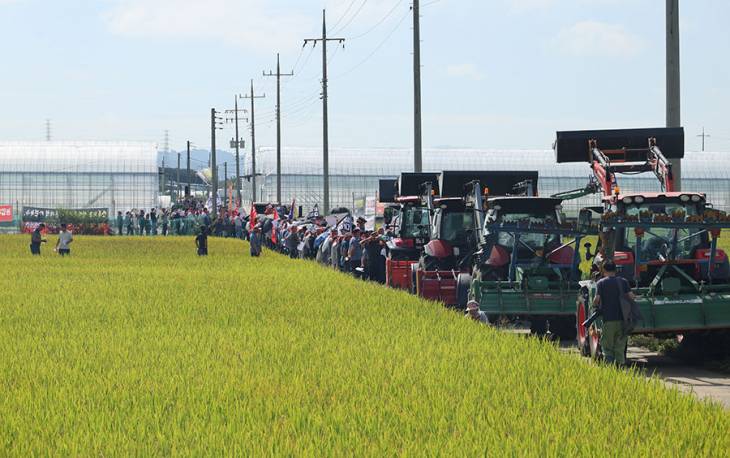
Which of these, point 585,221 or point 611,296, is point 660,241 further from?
point 611,296

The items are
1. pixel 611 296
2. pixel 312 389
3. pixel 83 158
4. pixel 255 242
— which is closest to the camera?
pixel 312 389

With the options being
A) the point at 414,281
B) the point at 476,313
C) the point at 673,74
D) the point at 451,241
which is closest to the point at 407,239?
the point at 414,281

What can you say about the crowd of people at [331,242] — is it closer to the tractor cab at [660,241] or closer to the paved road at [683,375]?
the paved road at [683,375]

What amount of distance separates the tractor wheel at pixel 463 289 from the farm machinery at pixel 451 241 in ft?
4.11

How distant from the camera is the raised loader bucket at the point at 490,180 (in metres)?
30.6

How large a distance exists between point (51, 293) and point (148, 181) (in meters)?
87.9

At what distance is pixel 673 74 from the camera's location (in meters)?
27.0

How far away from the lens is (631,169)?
26391mm

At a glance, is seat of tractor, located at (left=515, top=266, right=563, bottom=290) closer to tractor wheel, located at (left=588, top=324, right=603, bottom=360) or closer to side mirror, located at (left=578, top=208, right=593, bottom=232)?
side mirror, located at (left=578, top=208, right=593, bottom=232)

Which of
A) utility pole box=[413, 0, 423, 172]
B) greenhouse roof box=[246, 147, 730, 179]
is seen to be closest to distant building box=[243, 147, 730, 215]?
greenhouse roof box=[246, 147, 730, 179]

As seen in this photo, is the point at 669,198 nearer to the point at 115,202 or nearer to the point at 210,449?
the point at 210,449

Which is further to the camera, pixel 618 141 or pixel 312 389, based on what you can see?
pixel 618 141

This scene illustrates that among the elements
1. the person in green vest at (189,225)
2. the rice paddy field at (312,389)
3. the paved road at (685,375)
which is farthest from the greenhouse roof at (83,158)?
the paved road at (685,375)

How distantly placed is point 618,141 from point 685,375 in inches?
355
